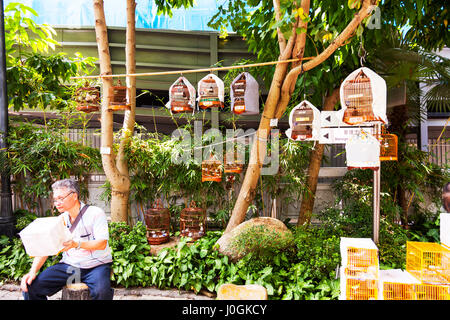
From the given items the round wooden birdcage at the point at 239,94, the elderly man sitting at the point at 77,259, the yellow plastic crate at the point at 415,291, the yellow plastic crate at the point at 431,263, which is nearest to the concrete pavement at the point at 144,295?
the elderly man sitting at the point at 77,259

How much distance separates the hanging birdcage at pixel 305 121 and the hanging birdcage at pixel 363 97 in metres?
0.41

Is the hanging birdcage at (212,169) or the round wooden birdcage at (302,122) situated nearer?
the round wooden birdcage at (302,122)

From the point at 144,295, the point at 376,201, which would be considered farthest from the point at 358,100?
the point at 144,295

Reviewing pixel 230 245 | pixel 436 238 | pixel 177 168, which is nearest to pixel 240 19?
pixel 177 168

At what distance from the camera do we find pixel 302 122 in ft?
10.4

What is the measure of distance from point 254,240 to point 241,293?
1208 millimetres

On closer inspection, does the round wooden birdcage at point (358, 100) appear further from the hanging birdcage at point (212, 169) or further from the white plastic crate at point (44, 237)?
the white plastic crate at point (44, 237)

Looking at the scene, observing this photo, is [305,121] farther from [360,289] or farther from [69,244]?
[69,244]

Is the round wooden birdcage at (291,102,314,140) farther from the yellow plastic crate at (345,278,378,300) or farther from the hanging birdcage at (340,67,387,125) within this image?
the yellow plastic crate at (345,278,378,300)

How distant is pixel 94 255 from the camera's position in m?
2.32

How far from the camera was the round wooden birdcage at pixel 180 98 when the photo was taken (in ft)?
11.5

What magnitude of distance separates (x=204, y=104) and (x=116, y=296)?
94.5 inches

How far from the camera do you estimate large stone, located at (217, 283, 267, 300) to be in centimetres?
219

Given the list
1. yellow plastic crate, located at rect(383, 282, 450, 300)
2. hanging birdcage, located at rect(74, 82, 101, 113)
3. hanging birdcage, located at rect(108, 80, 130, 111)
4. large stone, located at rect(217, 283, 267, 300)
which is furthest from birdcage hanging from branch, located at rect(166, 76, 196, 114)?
yellow plastic crate, located at rect(383, 282, 450, 300)
